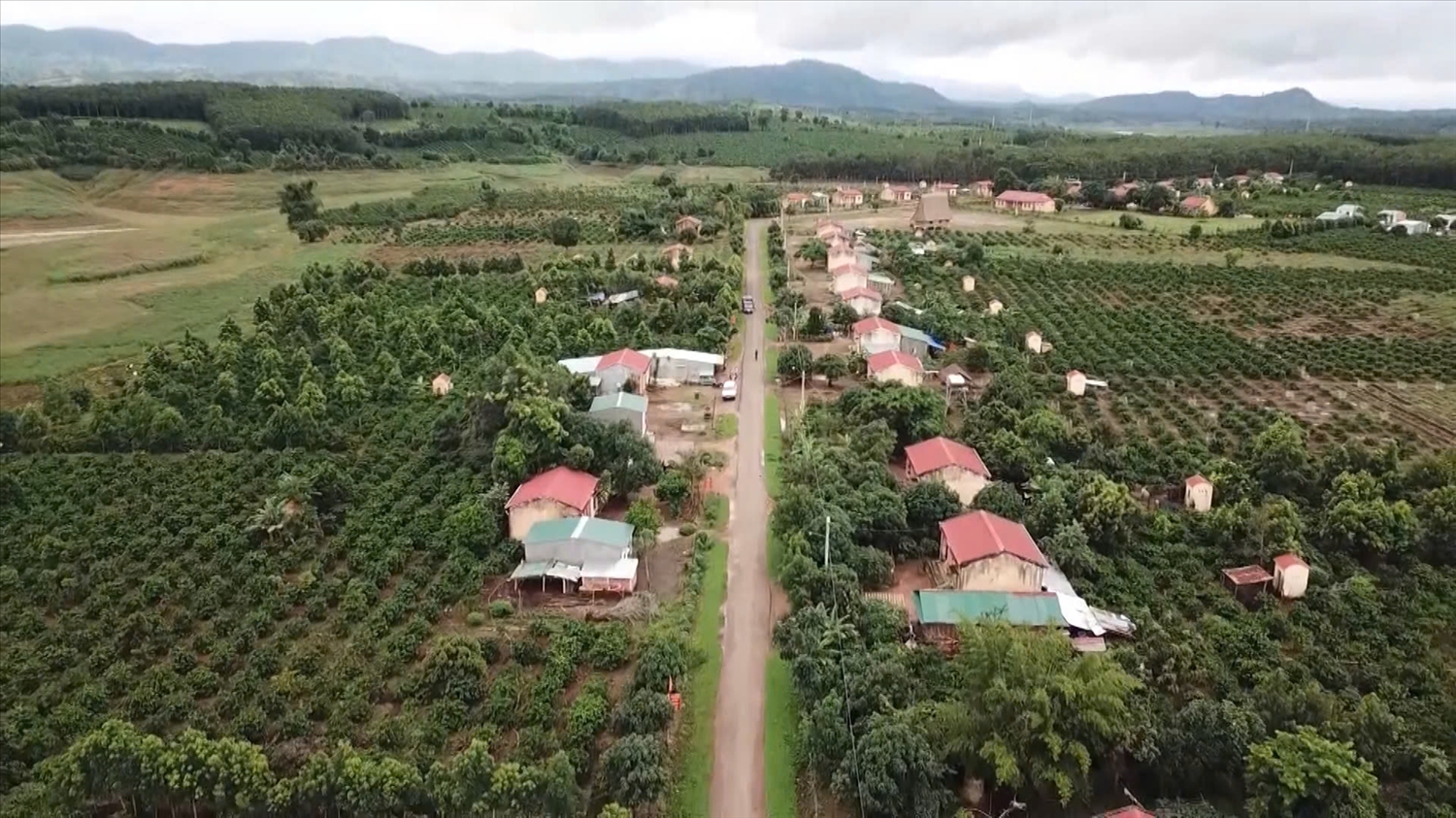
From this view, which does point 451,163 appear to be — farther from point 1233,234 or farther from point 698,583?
point 698,583

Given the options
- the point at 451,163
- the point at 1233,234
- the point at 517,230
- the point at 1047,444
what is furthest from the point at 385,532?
the point at 451,163

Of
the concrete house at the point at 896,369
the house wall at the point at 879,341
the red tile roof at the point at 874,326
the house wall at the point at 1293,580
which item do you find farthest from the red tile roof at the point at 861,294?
the house wall at the point at 1293,580

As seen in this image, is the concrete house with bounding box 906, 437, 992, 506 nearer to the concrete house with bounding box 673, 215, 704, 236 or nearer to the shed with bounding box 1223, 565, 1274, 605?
the shed with bounding box 1223, 565, 1274, 605

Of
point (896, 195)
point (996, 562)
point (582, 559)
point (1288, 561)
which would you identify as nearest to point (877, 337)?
point (996, 562)

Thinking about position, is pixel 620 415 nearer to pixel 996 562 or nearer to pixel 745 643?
pixel 745 643

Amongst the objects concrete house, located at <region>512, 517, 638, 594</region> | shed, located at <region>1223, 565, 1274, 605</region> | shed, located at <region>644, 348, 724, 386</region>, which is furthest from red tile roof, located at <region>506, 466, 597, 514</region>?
shed, located at <region>1223, 565, 1274, 605</region>

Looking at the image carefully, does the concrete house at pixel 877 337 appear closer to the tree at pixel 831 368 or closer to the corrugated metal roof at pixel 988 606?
the tree at pixel 831 368
